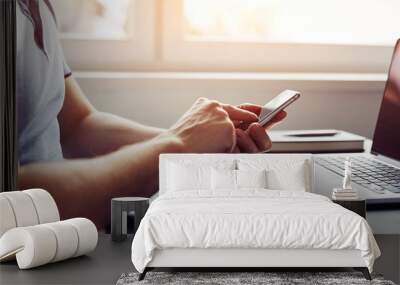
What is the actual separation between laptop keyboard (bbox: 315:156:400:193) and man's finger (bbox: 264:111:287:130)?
0.58 m

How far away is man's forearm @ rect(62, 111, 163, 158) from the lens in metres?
6.68

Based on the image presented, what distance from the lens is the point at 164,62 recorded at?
672 cm

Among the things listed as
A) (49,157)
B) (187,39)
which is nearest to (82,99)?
(49,157)

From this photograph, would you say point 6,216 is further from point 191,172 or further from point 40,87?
point 40,87

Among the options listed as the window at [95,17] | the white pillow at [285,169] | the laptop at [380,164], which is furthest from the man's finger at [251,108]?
the window at [95,17]

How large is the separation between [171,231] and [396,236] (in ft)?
7.76

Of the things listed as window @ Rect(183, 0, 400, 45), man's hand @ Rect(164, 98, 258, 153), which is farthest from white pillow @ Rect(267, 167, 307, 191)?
window @ Rect(183, 0, 400, 45)

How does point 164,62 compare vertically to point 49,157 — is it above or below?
above

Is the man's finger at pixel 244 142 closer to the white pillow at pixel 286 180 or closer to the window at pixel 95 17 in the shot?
the white pillow at pixel 286 180

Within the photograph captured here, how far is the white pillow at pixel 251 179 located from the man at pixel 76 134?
60cm

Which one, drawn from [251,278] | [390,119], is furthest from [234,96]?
[251,278]

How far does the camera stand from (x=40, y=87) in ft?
22.0

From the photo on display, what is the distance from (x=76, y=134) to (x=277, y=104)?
1.69 m

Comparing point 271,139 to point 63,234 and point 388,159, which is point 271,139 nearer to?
point 388,159
